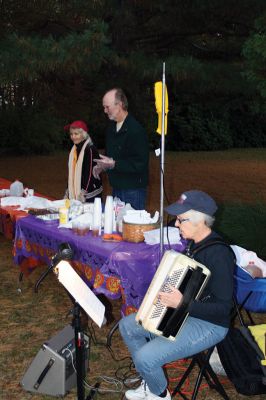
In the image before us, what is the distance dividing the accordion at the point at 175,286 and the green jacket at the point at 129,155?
199cm

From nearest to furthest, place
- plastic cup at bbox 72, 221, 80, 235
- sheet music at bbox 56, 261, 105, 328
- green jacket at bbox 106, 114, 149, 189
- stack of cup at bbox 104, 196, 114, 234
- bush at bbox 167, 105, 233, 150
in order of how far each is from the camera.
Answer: sheet music at bbox 56, 261, 105, 328 < stack of cup at bbox 104, 196, 114, 234 < plastic cup at bbox 72, 221, 80, 235 < green jacket at bbox 106, 114, 149, 189 < bush at bbox 167, 105, 233, 150

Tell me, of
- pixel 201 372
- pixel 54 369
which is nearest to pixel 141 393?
pixel 201 372

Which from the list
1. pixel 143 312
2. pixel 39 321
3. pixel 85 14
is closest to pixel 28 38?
pixel 85 14

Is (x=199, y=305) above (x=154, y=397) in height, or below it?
above

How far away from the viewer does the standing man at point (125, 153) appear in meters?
4.73

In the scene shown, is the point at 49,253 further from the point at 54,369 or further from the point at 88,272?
the point at 54,369

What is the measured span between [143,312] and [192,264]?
40 centimetres

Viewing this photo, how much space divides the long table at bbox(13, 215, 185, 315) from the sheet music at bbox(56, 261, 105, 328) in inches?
43.8

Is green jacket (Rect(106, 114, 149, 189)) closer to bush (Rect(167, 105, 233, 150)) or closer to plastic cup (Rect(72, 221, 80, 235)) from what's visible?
plastic cup (Rect(72, 221, 80, 235))

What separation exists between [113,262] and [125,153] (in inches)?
53.4

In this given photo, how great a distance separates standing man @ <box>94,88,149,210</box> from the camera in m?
4.73

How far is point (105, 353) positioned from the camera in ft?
13.5

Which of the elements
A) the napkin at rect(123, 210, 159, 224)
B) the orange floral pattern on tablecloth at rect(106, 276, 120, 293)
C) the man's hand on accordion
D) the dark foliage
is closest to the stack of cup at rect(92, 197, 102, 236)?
the napkin at rect(123, 210, 159, 224)

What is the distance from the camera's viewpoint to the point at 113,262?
3760mm
